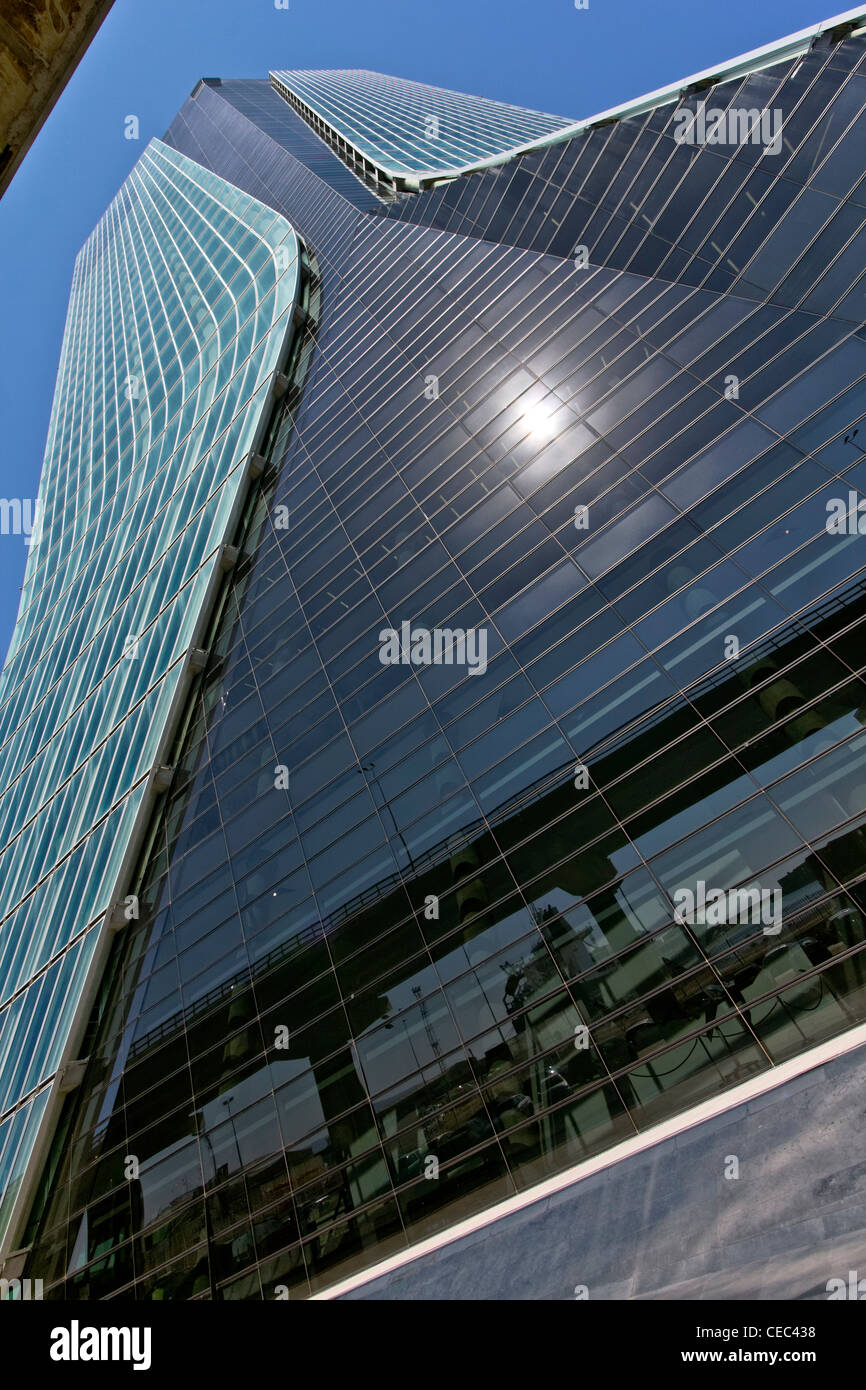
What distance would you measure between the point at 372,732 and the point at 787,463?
11.0m

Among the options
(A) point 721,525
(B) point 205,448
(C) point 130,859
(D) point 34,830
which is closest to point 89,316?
(B) point 205,448

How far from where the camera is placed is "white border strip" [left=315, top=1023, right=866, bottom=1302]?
466 inches

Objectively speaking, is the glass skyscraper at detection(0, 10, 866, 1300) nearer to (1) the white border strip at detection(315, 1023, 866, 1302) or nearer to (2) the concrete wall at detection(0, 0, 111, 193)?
(1) the white border strip at detection(315, 1023, 866, 1302)

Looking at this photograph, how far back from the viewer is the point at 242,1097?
19.0 metres

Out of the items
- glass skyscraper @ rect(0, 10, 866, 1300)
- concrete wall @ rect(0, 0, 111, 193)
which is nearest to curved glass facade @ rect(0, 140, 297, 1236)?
glass skyscraper @ rect(0, 10, 866, 1300)

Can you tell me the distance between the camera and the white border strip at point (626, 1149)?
11844 millimetres

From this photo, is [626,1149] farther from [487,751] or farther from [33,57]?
[33,57]

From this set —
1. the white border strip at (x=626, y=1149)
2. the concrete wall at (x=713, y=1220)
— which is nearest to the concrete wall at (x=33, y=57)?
the concrete wall at (x=713, y=1220)

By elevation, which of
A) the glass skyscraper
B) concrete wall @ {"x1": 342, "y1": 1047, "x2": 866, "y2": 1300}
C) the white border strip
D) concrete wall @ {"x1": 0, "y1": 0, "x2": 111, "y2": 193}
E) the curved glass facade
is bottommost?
concrete wall @ {"x1": 342, "y1": 1047, "x2": 866, "y2": 1300}

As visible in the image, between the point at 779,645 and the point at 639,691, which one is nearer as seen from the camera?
the point at 779,645

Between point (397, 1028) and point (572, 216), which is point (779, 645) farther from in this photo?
point (572, 216)

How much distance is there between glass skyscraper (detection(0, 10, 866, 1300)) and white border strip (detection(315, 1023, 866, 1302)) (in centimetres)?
24

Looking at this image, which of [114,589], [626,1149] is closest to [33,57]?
[626,1149]

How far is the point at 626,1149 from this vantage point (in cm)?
1304
